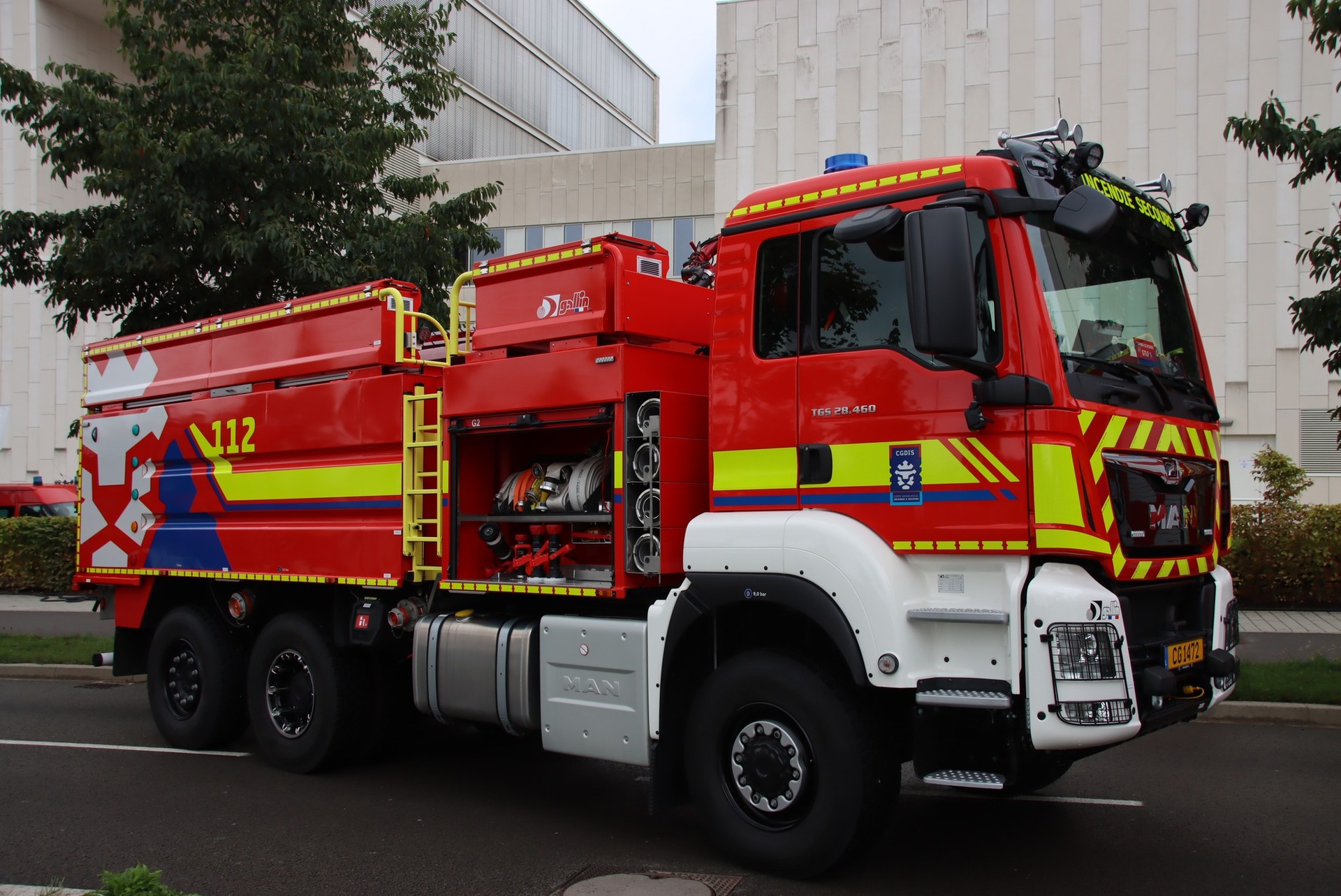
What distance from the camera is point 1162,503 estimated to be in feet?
16.0

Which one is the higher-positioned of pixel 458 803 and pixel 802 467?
pixel 802 467

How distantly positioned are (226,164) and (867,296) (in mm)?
7982

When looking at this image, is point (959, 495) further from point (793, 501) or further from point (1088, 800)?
point (1088, 800)

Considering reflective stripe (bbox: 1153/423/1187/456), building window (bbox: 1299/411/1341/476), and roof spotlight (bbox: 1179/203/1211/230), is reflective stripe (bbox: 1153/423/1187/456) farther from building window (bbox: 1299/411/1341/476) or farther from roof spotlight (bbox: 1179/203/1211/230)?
building window (bbox: 1299/411/1341/476)

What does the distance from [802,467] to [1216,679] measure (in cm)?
207

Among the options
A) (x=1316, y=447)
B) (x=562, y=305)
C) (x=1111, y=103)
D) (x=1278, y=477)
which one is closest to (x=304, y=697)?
(x=562, y=305)

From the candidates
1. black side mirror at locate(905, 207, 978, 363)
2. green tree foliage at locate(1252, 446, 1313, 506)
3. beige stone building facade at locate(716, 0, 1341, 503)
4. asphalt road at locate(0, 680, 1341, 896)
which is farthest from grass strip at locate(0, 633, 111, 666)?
beige stone building facade at locate(716, 0, 1341, 503)

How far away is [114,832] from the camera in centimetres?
607

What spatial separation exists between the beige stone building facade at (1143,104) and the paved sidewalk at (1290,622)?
11.1 m

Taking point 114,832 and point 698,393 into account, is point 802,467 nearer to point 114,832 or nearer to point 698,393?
point 698,393

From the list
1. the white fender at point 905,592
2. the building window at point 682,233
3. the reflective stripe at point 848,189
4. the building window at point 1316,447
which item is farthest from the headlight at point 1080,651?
the building window at point 682,233

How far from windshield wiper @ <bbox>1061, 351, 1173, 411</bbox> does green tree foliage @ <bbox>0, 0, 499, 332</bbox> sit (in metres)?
7.91

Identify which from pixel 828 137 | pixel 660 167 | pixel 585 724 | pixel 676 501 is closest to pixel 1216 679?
pixel 676 501

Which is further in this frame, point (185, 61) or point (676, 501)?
point (185, 61)
